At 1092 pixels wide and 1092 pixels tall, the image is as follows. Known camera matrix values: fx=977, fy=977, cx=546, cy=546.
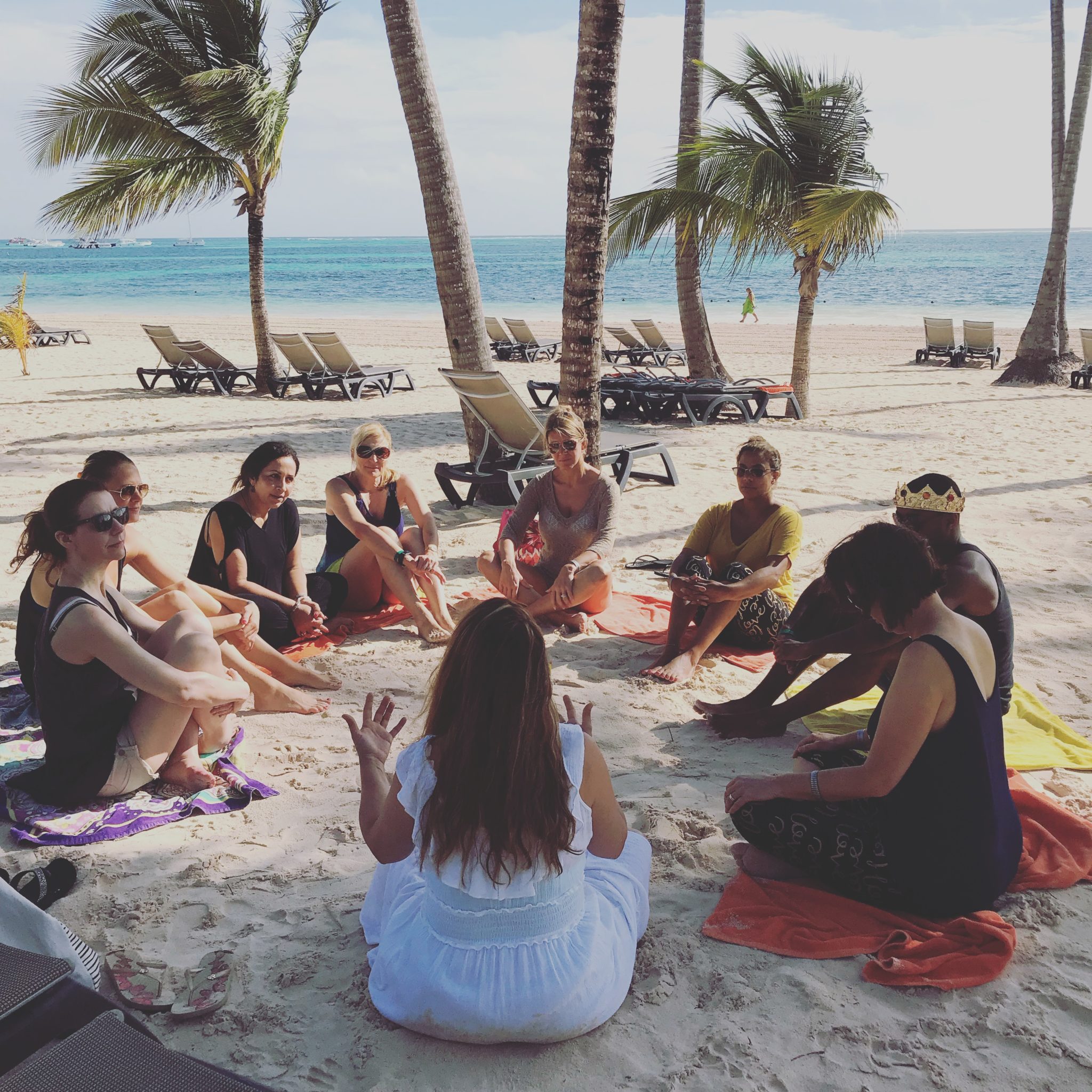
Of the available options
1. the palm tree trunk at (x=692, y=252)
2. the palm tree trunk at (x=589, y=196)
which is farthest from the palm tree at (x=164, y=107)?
the palm tree trunk at (x=589, y=196)

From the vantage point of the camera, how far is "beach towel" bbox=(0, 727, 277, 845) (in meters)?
3.12

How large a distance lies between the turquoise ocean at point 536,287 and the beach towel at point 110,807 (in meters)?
18.6

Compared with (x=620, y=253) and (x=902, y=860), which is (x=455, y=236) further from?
(x=902, y=860)

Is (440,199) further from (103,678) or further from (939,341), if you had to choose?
(939,341)

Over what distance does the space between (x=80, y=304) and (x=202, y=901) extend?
159 feet

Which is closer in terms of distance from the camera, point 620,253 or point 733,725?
point 733,725

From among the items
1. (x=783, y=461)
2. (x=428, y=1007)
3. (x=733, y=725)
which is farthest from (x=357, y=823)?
(x=783, y=461)

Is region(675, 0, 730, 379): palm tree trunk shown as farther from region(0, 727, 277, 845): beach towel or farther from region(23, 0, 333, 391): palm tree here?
region(0, 727, 277, 845): beach towel

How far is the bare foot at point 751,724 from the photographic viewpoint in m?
3.94

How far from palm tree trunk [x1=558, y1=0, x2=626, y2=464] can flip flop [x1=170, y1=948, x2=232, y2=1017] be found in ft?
14.6

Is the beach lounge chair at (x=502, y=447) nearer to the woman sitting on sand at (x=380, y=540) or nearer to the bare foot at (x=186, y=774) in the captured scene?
the woman sitting on sand at (x=380, y=540)

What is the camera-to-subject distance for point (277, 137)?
13594 mm

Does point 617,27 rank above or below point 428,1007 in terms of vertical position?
above

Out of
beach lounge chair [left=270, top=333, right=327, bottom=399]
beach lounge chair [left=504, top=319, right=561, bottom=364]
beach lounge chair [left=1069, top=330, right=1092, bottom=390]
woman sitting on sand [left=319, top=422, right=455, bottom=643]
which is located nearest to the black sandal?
woman sitting on sand [left=319, top=422, right=455, bottom=643]
